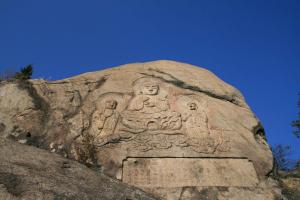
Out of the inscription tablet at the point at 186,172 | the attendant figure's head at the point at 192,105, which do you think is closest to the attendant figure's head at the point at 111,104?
the inscription tablet at the point at 186,172

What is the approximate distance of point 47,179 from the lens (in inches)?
184

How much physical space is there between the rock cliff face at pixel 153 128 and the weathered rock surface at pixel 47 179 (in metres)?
1.52

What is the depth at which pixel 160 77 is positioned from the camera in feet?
31.1

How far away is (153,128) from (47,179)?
147 inches

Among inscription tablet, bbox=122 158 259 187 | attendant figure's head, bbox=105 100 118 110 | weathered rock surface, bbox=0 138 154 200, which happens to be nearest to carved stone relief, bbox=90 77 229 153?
attendant figure's head, bbox=105 100 118 110

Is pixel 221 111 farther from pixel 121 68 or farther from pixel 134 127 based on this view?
pixel 121 68

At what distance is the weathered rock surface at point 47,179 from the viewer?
4.30m

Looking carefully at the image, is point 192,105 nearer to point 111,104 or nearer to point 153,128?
point 153,128

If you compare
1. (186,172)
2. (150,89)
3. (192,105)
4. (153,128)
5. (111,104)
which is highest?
(150,89)

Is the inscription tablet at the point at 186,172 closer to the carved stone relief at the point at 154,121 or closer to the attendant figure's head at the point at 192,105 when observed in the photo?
the carved stone relief at the point at 154,121

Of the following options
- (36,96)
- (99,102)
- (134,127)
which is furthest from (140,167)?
(36,96)

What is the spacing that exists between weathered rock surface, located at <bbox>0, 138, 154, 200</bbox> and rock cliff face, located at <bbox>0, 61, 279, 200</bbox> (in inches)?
59.7

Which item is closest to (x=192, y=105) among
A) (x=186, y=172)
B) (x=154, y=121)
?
(x=154, y=121)

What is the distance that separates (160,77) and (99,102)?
6.09 feet
